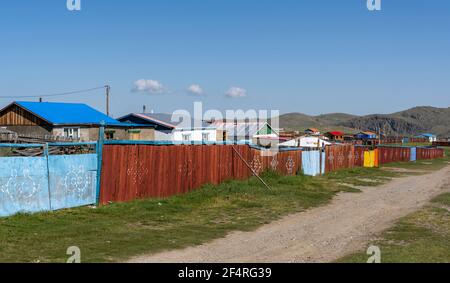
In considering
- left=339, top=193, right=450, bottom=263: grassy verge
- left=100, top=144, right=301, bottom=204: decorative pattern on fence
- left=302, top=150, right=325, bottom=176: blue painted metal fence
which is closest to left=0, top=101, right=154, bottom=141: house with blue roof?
left=302, top=150, right=325, bottom=176: blue painted metal fence

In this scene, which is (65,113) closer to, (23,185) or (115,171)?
(115,171)

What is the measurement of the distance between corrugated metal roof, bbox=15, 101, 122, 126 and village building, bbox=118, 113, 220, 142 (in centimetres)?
544

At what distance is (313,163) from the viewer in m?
28.5

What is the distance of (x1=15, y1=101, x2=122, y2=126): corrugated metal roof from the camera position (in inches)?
1407

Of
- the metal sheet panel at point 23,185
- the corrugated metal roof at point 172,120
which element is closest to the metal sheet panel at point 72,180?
the metal sheet panel at point 23,185

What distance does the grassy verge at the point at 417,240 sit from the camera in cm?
898

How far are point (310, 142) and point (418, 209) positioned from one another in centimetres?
2963

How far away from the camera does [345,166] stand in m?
35.4

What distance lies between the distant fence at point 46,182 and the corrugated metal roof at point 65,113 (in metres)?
22.7

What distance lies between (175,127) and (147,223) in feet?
108

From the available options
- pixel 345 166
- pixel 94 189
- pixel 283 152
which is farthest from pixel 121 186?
pixel 345 166

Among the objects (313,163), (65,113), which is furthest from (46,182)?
(65,113)

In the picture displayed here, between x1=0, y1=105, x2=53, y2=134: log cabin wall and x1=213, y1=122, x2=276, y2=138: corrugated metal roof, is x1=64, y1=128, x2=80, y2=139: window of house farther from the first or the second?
x1=213, y1=122, x2=276, y2=138: corrugated metal roof

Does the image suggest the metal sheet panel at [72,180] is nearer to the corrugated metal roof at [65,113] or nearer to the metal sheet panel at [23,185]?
the metal sheet panel at [23,185]
